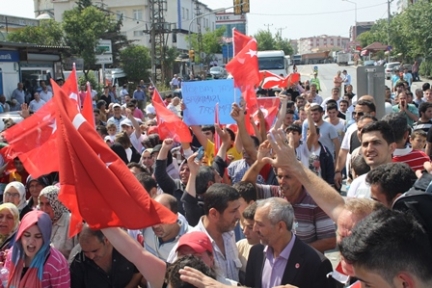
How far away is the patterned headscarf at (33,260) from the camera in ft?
13.1

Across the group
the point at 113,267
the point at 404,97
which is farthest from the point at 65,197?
the point at 404,97

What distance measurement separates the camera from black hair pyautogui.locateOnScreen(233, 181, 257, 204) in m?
4.99

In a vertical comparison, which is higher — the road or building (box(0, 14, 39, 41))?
building (box(0, 14, 39, 41))

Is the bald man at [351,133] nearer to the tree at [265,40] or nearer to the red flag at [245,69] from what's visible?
the red flag at [245,69]

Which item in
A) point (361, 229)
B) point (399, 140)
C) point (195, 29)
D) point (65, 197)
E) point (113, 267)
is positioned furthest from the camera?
point (195, 29)

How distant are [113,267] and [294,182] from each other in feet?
5.14

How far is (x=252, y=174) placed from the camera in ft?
17.9

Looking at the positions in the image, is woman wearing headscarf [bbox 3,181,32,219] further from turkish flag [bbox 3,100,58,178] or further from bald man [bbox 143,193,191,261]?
bald man [bbox 143,193,191,261]

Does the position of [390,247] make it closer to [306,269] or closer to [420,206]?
[420,206]

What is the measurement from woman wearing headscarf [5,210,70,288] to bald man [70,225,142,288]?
188 mm

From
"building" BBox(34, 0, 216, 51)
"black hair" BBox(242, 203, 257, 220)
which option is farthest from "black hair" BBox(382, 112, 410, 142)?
"building" BBox(34, 0, 216, 51)

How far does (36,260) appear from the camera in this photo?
4.02 m

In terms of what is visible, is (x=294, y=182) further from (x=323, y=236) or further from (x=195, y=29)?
(x=195, y=29)

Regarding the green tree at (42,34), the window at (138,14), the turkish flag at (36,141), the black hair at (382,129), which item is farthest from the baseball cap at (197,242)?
the window at (138,14)
